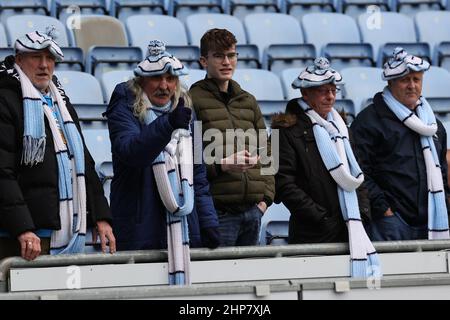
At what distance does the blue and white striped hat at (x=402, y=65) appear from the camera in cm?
691

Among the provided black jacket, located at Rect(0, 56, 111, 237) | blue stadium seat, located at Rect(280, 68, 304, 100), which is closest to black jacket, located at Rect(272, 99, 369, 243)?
black jacket, located at Rect(0, 56, 111, 237)

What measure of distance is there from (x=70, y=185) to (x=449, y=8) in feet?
20.8

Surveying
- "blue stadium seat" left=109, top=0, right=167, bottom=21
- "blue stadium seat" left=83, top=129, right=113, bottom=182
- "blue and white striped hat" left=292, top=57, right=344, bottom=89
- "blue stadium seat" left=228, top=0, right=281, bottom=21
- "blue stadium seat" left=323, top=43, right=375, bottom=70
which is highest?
"blue stadium seat" left=228, top=0, right=281, bottom=21

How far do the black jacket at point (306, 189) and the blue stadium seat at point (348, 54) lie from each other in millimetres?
3380

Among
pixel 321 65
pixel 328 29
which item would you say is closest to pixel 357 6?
pixel 328 29

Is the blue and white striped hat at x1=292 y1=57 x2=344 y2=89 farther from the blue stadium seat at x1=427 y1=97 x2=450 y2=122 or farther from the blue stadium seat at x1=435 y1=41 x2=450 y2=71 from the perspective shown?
the blue stadium seat at x1=435 y1=41 x2=450 y2=71

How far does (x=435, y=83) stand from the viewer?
9750 mm

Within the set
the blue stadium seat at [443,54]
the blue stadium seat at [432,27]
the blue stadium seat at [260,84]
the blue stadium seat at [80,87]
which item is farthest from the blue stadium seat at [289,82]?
the blue stadium seat at [432,27]

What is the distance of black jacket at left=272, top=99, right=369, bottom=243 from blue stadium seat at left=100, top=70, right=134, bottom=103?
7.09 feet

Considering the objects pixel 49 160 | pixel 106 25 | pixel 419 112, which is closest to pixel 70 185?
pixel 49 160

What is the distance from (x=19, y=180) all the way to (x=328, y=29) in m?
5.24

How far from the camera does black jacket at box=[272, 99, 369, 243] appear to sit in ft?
20.9

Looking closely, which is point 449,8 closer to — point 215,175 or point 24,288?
point 215,175

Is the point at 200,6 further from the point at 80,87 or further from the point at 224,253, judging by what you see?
the point at 224,253
